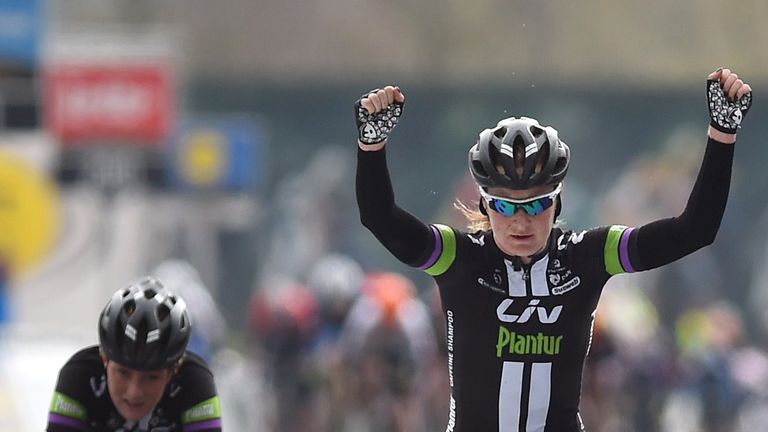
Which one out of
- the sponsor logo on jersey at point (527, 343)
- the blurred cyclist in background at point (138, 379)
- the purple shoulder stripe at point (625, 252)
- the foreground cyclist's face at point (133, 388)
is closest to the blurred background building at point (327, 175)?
the blurred cyclist in background at point (138, 379)

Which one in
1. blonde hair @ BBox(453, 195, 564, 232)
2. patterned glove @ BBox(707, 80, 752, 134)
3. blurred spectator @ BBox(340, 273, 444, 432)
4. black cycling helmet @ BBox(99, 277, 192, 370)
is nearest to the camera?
patterned glove @ BBox(707, 80, 752, 134)

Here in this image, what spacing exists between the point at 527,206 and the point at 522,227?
0.26 feet

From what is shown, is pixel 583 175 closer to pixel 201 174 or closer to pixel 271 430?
pixel 201 174

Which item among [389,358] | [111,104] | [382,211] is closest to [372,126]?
[382,211]

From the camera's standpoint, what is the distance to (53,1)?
4050 centimetres

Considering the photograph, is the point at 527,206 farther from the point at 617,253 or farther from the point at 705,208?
the point at 705,208

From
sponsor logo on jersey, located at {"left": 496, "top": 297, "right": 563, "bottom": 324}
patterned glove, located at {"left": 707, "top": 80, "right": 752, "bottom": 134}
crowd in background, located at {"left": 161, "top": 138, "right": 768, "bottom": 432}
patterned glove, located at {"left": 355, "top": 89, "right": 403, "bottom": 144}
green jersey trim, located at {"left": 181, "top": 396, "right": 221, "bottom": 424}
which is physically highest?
patterned glove, located at {"left": 707, "top": 80, "right": 752, "bottom": 134}

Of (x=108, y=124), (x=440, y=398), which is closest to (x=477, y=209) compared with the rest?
(x=440, y=398)

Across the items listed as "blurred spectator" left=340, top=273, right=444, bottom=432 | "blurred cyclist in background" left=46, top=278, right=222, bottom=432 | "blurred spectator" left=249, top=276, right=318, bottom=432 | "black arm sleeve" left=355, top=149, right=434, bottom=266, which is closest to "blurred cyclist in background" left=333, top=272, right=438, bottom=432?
"blurred spectator" left=340, top=273, right=444, bottom=432

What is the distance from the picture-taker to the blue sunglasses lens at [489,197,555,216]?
19.8ft

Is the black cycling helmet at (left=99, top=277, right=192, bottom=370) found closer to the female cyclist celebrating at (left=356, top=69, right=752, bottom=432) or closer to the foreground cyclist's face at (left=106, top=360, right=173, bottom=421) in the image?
the foreground cyclist's face at (left=106, top=360, right=173, bottom=421)

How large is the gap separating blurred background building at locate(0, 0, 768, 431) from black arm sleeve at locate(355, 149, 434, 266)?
686 centimetres

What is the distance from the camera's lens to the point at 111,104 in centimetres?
2188

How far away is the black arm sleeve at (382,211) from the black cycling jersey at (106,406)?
1.14 m
